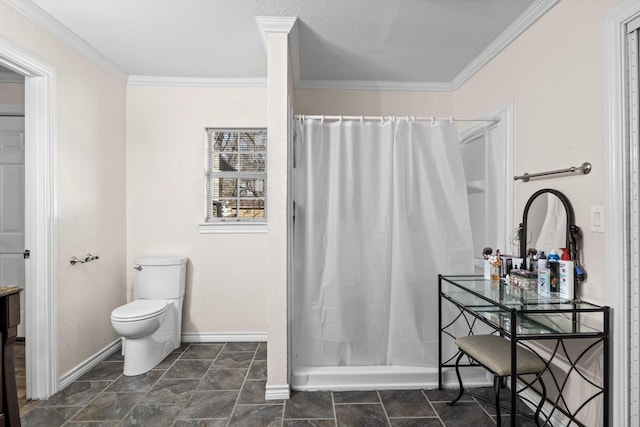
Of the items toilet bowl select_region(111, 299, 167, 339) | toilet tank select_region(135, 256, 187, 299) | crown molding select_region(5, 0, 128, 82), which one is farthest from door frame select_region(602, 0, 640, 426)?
crown molding select_region(5, 0, 128, 82)

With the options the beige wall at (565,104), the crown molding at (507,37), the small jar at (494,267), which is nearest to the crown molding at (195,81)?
the crown molding at (507,37)

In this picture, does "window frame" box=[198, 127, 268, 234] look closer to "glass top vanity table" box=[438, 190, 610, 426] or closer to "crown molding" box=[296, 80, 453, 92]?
"crown molding" box=[296, 80, 453, 92]

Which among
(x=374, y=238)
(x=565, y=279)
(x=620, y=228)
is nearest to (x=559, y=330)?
(x=565, y=279)

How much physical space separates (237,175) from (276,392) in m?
1.92

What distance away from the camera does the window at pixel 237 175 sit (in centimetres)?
317

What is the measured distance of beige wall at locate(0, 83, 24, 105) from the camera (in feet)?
9.78

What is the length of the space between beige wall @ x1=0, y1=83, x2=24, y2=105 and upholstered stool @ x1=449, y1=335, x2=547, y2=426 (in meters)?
4.13

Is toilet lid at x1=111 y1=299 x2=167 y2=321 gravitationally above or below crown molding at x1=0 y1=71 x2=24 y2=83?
below

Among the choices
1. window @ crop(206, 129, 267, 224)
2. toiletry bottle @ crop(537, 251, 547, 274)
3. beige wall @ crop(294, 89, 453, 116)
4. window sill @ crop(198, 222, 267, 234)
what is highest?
beige wall @ crop(294, 89, 453, 116)

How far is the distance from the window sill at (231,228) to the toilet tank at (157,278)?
394mm

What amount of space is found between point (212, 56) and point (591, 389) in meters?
3.23

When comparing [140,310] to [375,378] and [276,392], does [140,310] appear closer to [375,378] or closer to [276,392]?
[276,392]

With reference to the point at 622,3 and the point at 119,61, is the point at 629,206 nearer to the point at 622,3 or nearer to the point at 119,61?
the point at 622,3

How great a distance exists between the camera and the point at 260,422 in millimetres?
1902
